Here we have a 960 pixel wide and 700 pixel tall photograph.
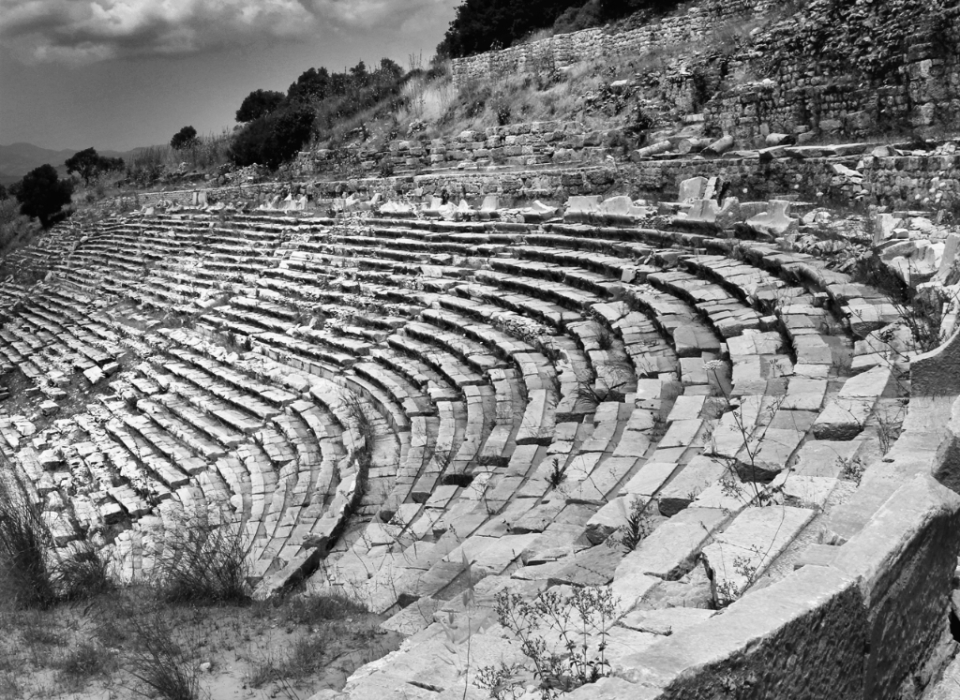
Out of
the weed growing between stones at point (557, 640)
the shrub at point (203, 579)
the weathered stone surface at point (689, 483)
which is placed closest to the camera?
the weed growing between stones at point (557, 640)

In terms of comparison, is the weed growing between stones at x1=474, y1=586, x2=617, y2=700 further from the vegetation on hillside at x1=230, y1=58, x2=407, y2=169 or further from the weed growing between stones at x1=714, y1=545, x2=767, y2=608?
the vegetation on hillside at x1=230, y1=58, x2=407, y2=169

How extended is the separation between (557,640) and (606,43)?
2415 cm

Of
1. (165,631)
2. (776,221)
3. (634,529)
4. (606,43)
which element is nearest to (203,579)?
(165,631)

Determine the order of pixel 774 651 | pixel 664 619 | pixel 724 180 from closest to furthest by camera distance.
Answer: pixel 774 651
pixel 664 619
pixel 724 180

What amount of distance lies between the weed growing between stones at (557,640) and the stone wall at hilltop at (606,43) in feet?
68.1

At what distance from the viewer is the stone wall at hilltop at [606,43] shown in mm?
22281

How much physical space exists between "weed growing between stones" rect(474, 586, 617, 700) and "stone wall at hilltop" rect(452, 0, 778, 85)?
68.1 ft

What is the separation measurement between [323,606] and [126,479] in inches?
261

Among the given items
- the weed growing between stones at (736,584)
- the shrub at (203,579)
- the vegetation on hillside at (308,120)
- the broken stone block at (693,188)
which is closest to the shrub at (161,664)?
the shrub at (203,579)

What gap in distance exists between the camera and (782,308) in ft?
22.9

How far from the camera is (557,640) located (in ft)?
9.45

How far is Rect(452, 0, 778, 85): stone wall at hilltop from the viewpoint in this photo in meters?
22.3

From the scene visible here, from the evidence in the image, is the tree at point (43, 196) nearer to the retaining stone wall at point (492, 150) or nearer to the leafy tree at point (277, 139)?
the leafy tree at point (277, 139)

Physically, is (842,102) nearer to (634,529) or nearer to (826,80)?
(826,80)
